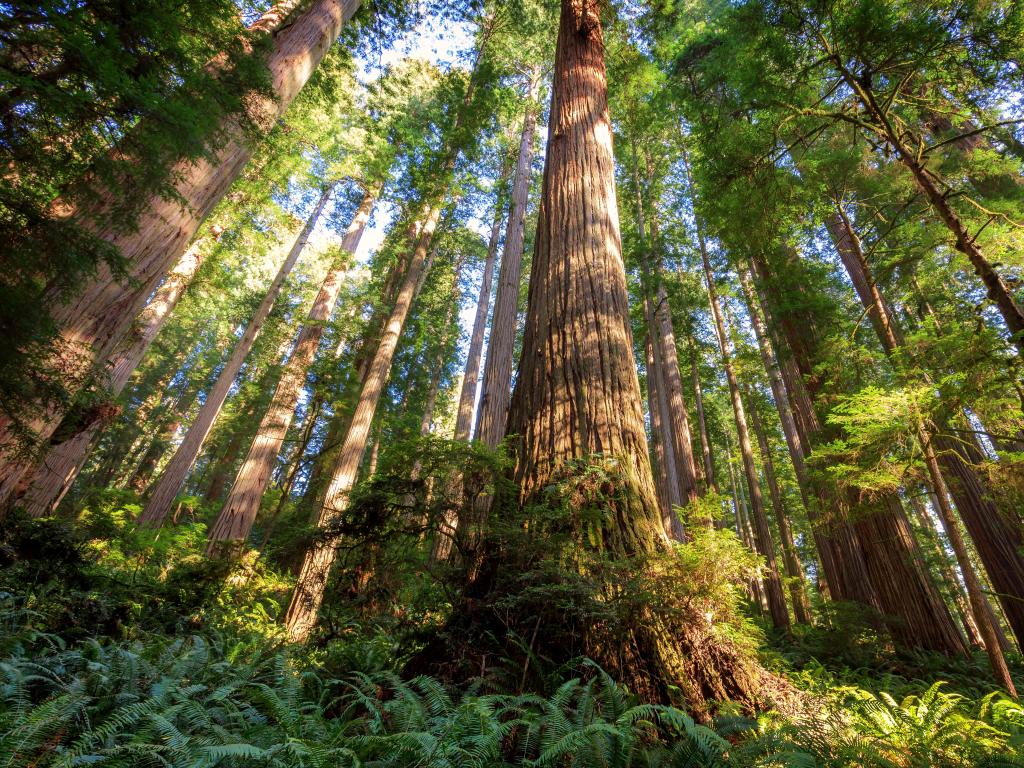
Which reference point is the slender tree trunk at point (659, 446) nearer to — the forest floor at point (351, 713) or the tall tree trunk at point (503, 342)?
the tall tree trunk at point (503, 342)

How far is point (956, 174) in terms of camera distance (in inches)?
275

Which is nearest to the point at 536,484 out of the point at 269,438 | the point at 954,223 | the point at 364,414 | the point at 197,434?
the point at 954,223

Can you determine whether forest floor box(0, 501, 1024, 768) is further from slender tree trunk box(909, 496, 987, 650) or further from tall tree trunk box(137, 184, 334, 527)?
slender tree trunk box(909, 496, 987, 650)

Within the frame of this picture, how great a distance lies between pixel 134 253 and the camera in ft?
11.3

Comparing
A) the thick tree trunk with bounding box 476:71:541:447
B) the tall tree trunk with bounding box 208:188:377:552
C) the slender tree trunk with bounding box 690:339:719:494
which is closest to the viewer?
the thick tree trunk with bounding box 476:71:541:447

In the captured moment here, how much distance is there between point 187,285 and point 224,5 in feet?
34.4

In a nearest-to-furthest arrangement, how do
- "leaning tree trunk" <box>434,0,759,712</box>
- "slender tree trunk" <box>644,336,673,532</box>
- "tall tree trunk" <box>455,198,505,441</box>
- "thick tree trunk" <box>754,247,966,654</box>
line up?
1. "leaning tree trunk" <box>434,0,759,712</box>
2. "thick tree trunk" <box>754,247,966,654</box>
3. "slender tree trunk" <box>644,336,673,532</box>
4. "tall tree trunk" <box>455,198,505,441</box>

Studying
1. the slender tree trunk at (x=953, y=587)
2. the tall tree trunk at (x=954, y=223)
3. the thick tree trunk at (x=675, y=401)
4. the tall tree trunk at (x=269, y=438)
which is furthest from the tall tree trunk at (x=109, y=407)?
the slender tree trunk at (x=953, y=587)

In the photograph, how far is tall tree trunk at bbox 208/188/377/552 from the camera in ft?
26.2

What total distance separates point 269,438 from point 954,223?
10376 mm

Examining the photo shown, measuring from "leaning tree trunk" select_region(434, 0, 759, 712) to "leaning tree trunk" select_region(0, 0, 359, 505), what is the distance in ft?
8.75

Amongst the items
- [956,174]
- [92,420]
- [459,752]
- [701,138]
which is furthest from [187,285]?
[956,174]

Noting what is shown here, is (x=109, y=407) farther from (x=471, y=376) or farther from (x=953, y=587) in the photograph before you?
(x=953, y=587)

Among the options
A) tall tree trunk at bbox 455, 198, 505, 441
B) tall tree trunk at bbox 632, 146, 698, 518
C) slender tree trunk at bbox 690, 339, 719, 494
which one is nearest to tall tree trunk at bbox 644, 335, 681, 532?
tall tree trunk at bbox 632, 146, 698, 518
